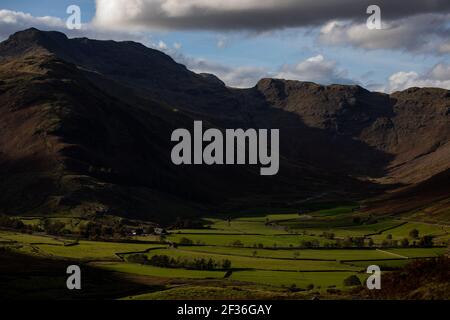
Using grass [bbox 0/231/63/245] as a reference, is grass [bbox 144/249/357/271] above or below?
below

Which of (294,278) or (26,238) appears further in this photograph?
(26,238)

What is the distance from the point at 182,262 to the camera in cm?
15162

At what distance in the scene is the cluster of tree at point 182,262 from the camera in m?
147

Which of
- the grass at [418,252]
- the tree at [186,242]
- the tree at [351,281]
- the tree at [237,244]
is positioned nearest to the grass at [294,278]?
the tree at [351,281]

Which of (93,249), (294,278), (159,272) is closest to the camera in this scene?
(294,278)

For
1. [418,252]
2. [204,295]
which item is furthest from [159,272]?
[418,252]

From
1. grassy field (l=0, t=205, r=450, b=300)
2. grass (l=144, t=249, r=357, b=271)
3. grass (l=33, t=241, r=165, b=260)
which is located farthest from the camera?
grass (l=33, t=241, r=165, b=260)

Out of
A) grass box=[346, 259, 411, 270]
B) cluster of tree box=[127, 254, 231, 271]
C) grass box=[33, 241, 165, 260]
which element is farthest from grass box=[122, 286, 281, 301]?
grass box=[346, 259, 411, 270]

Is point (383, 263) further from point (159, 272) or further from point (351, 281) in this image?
A: point (159, 272)

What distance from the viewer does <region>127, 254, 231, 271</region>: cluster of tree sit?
14738 centimetres

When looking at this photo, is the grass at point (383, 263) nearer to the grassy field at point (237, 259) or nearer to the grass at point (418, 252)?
the grassy field at point (237, 259)

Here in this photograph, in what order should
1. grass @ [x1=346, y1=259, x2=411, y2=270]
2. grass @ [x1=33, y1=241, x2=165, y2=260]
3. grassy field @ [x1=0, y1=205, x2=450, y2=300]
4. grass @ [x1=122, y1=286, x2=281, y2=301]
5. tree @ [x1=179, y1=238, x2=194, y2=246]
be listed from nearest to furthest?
grass @ [x1=122, y1=286, x2=281, y2=301] → grassy field @ [x1=0, y1=205, x2=450, y2=300] → grass @ [x1=346, y1=259, x2=411, y2=270] → grass @ [x1=33, y1=241, x2=165, y2=260] → tree @ [x1=179, y1=238, x2=194, y2=246]

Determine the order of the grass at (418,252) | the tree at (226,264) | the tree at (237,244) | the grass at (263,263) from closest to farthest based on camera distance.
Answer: the tree at (226,264) < the grass at (263,263) < the grass at (418,252) < the tree at (237,244)

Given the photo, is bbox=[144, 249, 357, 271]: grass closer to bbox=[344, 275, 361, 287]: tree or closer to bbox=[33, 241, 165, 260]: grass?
bbox=[33, 241, 165, 260]: grass
